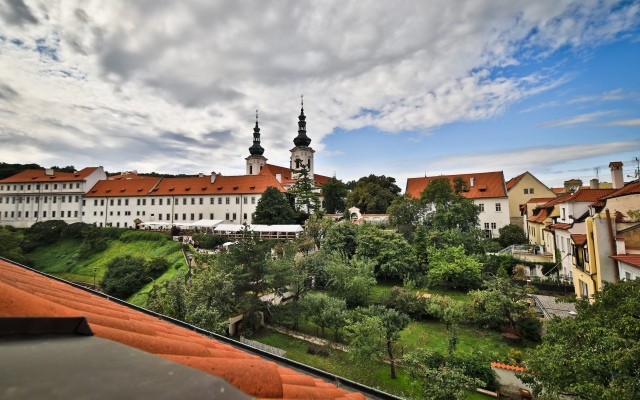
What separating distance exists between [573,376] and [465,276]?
735 inches

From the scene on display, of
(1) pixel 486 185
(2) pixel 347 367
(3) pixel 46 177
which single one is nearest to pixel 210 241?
(2) pixel 347 367

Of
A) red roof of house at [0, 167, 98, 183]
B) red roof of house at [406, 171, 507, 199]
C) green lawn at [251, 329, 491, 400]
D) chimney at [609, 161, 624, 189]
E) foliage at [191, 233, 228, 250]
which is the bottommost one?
green lawn at [251, 329, 491, 400]

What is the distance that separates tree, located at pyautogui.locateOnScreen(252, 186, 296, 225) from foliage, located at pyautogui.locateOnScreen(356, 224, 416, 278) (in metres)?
13.8

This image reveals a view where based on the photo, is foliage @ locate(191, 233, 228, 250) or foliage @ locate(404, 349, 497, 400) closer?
foliage @ locate(404, 349, 497, 400)

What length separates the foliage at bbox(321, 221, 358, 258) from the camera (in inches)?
1200

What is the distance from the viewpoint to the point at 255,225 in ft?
128

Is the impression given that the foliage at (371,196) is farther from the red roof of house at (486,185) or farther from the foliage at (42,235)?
the foliage at (42,235)

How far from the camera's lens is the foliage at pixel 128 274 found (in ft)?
92.3

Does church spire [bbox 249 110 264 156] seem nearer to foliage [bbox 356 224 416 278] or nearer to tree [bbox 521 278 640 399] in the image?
foliage [bbox 356 224 416 278]

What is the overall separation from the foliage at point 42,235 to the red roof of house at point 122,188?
8.95 m

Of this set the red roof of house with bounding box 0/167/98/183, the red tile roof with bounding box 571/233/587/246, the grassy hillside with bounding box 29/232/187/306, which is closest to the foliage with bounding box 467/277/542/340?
the red tile roof with bounding box 571/233/587/246

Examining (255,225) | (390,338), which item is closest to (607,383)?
(390,338)

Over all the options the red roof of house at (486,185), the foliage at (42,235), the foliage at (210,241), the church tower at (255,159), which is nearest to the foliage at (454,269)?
the red roof of house at (486,185)

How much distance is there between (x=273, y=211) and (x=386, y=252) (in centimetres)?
1812
